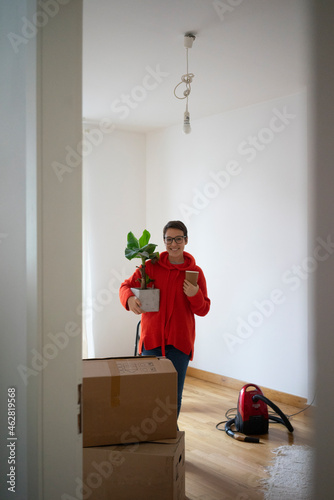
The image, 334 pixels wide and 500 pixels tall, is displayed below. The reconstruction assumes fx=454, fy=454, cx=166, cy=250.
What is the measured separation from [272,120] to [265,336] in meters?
1.88

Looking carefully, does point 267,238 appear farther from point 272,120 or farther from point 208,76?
point 208,76

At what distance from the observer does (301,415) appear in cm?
360

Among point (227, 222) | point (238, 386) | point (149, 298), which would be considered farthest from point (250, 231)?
point (149, 298)

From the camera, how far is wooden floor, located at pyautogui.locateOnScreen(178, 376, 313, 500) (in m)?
2.43

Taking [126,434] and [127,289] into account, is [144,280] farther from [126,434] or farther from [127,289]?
[126,434]

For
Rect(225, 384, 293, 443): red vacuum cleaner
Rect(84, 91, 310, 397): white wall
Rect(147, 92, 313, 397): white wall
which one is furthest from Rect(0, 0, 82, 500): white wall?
Answer: Rect(147, 92, 313, 397): white wall

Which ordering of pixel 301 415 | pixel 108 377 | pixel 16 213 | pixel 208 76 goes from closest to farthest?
pixel 16 213 < pixel 108 377 < pixel 208 76 < pixel 301 415

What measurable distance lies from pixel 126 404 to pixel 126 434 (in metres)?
0.12

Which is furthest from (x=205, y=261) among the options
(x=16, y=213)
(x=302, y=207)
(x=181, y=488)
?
(x=16, y=213)

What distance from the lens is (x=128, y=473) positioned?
5.91 feet

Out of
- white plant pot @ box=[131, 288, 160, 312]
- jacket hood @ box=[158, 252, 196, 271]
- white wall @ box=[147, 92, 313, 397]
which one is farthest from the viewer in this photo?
white wall @ box=[147, 92, 313, 397]

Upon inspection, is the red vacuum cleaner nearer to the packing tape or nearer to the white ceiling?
the packing tape

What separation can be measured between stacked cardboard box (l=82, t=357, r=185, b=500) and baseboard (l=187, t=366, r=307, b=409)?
2180mm

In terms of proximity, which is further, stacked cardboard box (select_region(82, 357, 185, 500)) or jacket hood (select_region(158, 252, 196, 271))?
jacket hood (select_region(158, 252, 196, 271))
